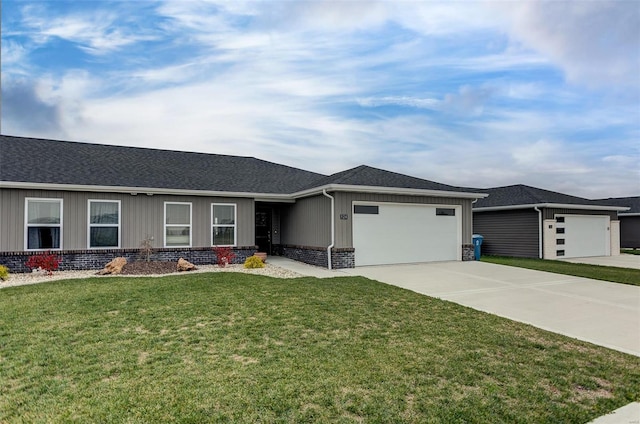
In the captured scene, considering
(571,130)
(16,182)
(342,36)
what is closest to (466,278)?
(342,36)

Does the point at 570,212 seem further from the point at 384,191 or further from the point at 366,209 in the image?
the point at 366,209

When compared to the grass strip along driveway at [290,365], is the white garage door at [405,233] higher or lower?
higher

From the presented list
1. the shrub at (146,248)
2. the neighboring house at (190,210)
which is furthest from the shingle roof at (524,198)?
the shrub at (146,248)

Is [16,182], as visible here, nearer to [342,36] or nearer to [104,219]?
[104,219]

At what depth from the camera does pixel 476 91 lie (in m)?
13.3

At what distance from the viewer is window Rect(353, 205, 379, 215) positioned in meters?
A: 12.8

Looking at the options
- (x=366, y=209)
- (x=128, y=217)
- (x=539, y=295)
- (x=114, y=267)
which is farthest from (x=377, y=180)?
(x=114, y=267)

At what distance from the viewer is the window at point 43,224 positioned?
36.8 feet

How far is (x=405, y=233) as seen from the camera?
44.9 feet

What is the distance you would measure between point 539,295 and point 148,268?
10.6 m

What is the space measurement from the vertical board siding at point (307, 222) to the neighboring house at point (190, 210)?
4 cm

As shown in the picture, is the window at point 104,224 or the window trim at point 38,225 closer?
the window trim at point 38,225

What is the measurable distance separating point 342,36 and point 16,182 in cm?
1044

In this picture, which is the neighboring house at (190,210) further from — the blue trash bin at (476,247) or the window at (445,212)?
the blue trash bin at (476,247)
